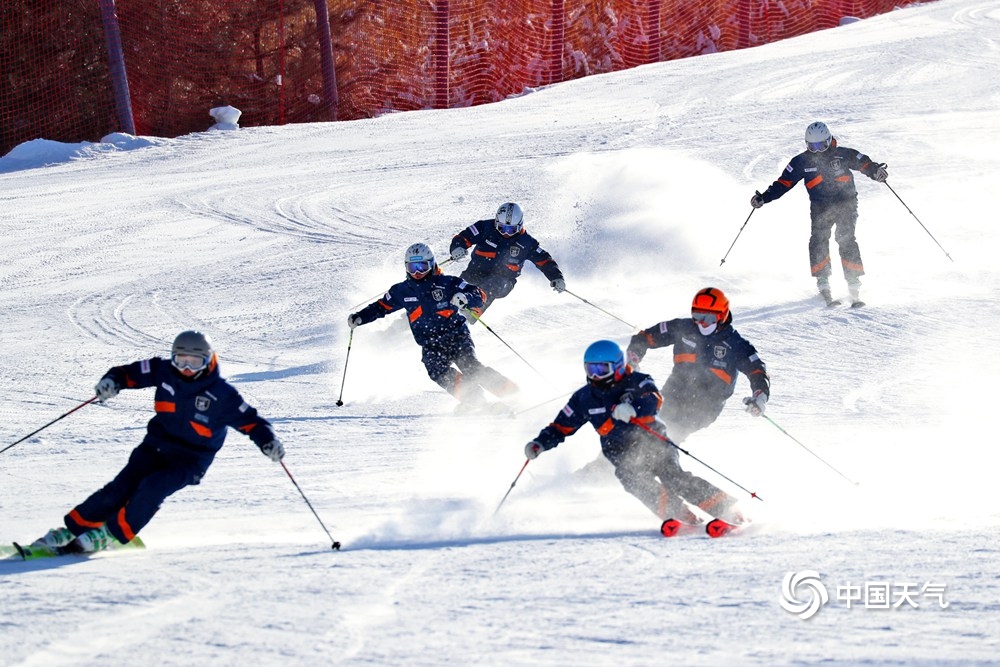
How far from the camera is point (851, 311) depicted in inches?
503

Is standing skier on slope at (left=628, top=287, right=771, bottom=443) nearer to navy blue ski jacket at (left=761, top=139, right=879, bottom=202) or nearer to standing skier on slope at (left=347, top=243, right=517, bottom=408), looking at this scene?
standing skier on slope at (left=347, top=243, right=517, bottom=408)

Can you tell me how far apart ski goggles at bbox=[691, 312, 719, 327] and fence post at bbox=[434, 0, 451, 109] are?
15.6m

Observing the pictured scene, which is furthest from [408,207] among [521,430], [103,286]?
[521,430]

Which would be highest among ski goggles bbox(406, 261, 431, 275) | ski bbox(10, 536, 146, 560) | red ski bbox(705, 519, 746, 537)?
ski goggles bbox(406, 261, 431, 275)

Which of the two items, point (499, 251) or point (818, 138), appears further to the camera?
point (818, 138)

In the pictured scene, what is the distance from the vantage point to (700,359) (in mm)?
8578

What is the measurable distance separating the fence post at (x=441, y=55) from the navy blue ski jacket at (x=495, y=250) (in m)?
11.7

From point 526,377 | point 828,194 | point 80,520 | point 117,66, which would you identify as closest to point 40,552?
point 80,520

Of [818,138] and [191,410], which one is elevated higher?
[818,138]

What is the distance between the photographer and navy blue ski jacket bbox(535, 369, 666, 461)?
7262 millimetres

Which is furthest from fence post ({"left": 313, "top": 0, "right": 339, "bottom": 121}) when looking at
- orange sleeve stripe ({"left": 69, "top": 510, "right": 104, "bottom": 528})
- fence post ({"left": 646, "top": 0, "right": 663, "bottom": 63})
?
orange sleeve stripe ({"left": 69, "top": 510, "right": 104, "bottom": 528})

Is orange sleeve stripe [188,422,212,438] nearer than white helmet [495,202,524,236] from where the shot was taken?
Yes

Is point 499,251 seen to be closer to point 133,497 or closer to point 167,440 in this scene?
point 167,440
